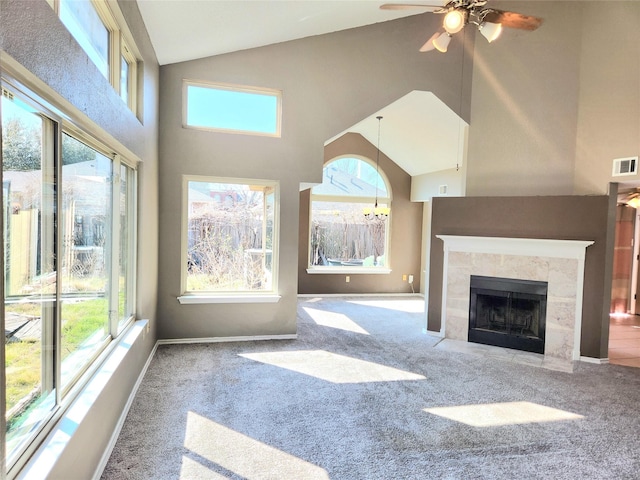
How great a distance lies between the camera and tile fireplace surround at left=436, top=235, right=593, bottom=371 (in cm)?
446

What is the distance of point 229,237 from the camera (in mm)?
4785

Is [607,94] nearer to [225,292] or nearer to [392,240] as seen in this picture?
[392,240]

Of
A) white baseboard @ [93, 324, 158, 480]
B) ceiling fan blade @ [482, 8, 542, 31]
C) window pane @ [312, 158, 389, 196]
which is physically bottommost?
white baseboard @ [93, 324, 158, 480]

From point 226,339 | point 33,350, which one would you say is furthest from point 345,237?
point 33,350

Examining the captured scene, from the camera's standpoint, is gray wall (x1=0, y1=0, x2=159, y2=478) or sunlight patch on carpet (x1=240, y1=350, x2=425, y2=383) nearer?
gray wall (x1=0, y1=0, x2=159, y2=478)

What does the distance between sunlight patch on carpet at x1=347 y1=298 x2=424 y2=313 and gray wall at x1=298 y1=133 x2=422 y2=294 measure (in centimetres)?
59

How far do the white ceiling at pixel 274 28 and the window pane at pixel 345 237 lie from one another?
2.12 m

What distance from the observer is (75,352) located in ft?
7.21

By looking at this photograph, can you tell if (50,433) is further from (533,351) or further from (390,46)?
(390,46)

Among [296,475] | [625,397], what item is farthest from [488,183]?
[296,475]

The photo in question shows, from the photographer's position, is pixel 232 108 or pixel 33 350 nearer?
pixel 33 350

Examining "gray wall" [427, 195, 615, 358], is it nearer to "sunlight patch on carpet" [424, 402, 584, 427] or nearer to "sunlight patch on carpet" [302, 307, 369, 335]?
"sunlight patch on carpet" [424, 402, 584, 427]

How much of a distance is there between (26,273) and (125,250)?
175cm

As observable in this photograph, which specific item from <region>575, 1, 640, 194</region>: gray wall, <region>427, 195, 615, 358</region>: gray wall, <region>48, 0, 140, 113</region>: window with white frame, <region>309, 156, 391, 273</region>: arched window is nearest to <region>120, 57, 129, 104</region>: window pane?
<region>48, 0, 140, 113</region>: window with white frame
